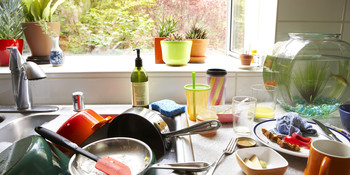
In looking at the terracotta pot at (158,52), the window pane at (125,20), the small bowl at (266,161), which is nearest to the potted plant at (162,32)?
the terracotta pot at (158,52)

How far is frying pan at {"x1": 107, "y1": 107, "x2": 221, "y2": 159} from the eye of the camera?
2.23ft

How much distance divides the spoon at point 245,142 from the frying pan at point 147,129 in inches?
4.0

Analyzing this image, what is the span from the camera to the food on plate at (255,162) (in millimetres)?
550

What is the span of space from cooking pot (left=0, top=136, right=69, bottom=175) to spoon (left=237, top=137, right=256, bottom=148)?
0.44 meters

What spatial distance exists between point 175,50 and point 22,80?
2.04 ft

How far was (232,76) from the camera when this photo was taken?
108cm

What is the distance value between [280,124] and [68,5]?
123 centimetres

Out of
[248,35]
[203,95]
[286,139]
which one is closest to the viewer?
[286,139]

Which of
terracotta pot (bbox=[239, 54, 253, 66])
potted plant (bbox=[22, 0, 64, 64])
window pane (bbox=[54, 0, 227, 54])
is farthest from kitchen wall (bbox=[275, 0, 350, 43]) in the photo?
potted plant (bbox=[22, 0, 64, 64])

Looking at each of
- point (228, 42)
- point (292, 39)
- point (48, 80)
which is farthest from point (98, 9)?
point (292, 39)

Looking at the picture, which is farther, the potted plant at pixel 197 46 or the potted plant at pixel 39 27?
the potted plant at pixel 197 46

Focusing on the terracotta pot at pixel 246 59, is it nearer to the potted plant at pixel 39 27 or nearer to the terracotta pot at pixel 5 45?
the potted plant at pixel 39 27

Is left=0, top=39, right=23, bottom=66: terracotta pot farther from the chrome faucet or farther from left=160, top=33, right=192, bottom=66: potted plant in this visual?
left=160, top=33, right=192, bottom=66: potted plant

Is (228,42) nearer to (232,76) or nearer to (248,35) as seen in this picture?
(248,35)
